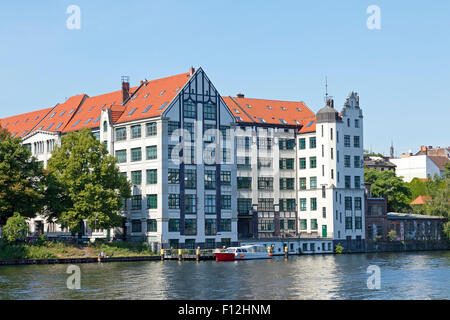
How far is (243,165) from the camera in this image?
142750mm

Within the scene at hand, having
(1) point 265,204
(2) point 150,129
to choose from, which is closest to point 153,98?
(2) point 150,129

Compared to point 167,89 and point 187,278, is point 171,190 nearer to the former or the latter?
point 167,89

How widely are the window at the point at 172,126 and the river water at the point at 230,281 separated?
2537 centimetres

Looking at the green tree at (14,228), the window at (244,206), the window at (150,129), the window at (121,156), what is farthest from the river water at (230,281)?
the window at (244,206)

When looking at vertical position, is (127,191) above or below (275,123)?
below

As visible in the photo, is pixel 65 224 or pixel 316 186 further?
pixel 316 186

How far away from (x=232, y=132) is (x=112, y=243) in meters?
27.3

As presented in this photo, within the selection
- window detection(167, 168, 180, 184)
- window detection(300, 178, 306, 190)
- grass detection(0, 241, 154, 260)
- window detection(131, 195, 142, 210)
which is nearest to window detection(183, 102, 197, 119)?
window detection(167, 168, 180, 184)

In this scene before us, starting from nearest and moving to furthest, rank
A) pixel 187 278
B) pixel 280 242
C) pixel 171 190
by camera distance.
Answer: pixel 187 278
pixel 171 190
pixel 280 242

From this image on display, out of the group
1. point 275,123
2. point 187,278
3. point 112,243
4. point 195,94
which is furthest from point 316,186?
point 187,278

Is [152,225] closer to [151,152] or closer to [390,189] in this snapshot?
[151,152]

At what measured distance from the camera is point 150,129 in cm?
12800
